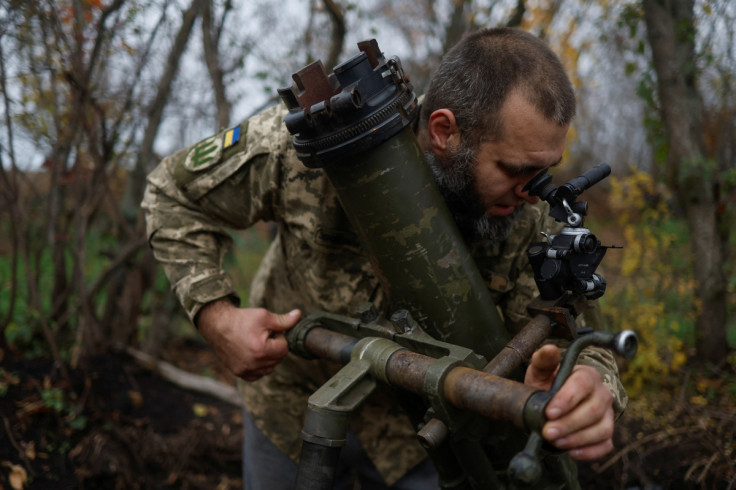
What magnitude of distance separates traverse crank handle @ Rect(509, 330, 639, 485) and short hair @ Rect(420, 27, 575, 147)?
2.70 ft

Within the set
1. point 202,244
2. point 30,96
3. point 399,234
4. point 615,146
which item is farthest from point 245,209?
point 615,146

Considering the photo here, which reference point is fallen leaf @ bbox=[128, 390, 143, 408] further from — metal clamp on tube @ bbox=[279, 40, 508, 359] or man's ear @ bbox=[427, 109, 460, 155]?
man's ear @ bbox=[427, 109, 460, 155]

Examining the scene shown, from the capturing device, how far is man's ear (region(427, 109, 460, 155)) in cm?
189

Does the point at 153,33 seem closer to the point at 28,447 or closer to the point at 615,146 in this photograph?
the point at 28,447

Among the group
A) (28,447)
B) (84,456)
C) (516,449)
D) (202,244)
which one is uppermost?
(202,244)

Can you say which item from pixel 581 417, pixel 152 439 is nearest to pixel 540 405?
pixel 581 417

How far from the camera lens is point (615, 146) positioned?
1487cm

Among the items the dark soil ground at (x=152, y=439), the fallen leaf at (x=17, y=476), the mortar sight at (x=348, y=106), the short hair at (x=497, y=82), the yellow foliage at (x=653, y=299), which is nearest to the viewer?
the mortar sight at (x=348, y=106)

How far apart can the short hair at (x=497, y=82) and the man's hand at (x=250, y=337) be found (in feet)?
2.88

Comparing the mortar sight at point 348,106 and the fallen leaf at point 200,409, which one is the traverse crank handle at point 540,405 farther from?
the fallen leaf at point 200,409

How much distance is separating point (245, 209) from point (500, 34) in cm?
113

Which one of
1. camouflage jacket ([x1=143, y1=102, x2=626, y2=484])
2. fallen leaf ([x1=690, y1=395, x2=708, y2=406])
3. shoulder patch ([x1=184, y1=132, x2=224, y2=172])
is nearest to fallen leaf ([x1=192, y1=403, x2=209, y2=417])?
camouflage jacket ([x1=143, y1=102, x2=626, y2=484])

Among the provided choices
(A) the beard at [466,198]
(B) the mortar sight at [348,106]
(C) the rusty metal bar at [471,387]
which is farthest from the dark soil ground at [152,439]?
(B) the mortar sight at [348,106]

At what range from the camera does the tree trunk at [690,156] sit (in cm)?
340
